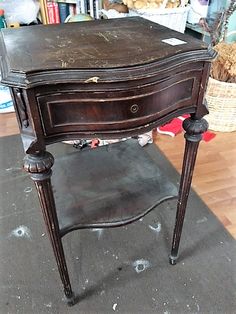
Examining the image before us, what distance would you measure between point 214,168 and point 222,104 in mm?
383

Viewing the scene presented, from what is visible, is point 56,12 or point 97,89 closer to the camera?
point 97,89

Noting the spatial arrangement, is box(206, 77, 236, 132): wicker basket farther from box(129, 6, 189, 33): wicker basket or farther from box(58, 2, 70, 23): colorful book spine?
box(58, 2, 70, 23): colorful book spine

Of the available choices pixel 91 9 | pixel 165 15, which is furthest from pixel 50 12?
pixel 165 15

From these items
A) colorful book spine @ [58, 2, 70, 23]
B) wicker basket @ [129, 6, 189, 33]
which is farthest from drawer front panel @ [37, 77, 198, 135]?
colorful book spine @ [58, 2, 70, 23]

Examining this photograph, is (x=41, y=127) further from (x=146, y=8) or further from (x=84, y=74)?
(x=146, y=8)

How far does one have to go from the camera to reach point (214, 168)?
4.70 ft

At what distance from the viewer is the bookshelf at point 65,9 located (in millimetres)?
1745

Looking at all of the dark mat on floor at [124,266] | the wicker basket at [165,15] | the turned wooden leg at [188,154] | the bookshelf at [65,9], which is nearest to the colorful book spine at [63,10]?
the bookshelf at [65,9]

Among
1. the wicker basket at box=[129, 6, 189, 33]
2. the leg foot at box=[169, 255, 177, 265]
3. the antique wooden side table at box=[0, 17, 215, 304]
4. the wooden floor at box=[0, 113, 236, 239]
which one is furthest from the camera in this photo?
the wicker basket at box=[129, 6, 189, 33]

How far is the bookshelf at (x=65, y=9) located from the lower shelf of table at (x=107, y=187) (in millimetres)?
1072

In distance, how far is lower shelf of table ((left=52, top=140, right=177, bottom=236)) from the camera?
83 cm

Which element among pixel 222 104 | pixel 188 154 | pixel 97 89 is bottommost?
pixel 222 104

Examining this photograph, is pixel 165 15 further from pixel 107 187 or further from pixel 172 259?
pixel 172 259

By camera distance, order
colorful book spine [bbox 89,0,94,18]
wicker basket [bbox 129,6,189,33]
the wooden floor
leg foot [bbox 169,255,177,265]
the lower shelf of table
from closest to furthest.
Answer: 1. the lower shelf of table
2. leg foot [bbox 169,255,177,265]
3. the wooden floor
4. wicker basket [bbox 129,6,189,33]
5. colorful book spine [bbox 89,0,94,18]
